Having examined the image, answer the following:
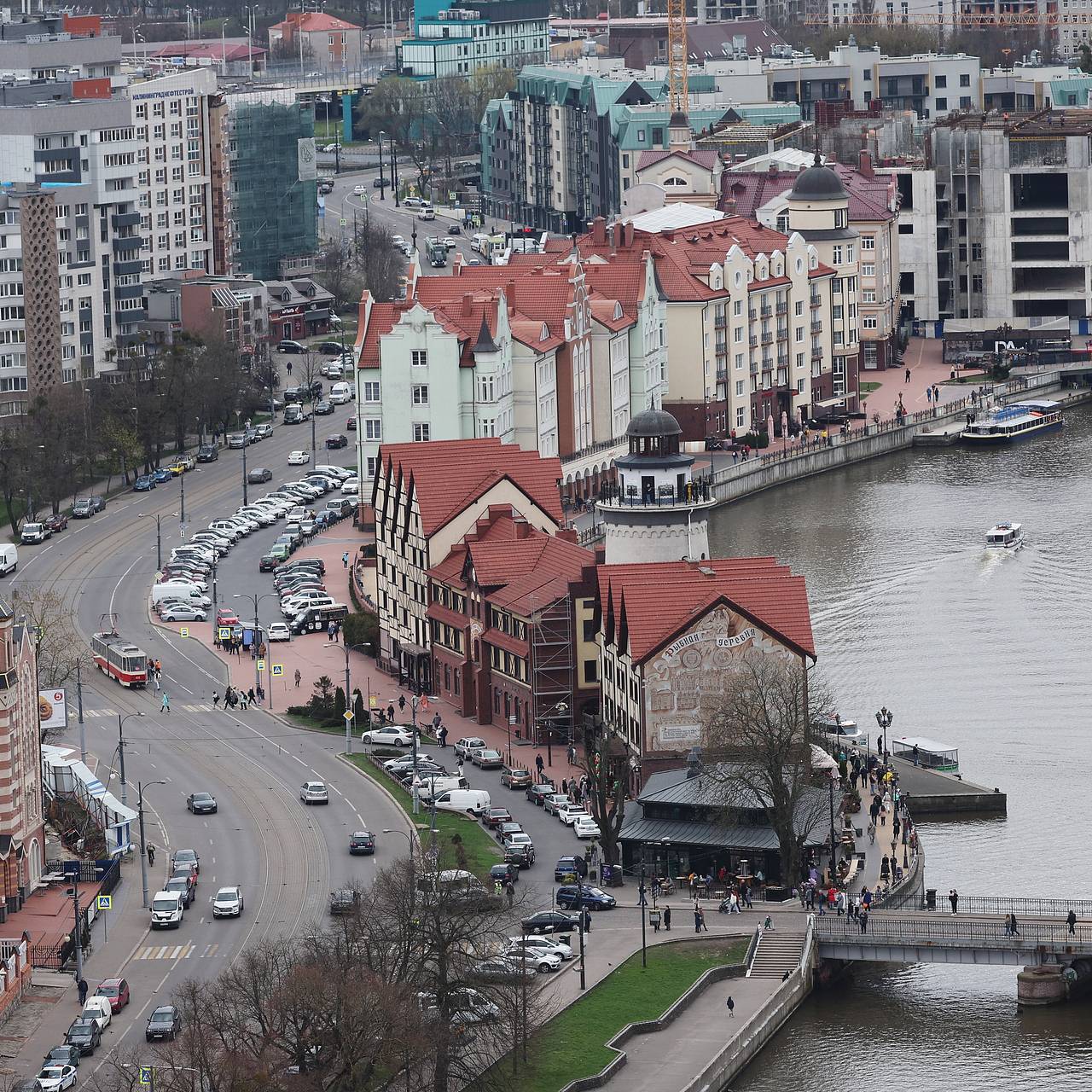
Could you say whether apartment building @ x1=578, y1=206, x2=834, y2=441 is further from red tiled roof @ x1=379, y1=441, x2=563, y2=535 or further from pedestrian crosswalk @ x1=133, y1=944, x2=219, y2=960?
pedestrian crosswalk @ x1=133, y1=944, x2=219, y2=960

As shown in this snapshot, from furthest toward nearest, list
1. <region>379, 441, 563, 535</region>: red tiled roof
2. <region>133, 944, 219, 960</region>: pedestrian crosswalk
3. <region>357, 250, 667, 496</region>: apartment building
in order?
<region>357, 250, 667, 496</region>: apartment building
<region>379, 441, 563, 535</region>: red tiled roof
<region>133, 944, 219, 960</region>: pedestrian crosswalk

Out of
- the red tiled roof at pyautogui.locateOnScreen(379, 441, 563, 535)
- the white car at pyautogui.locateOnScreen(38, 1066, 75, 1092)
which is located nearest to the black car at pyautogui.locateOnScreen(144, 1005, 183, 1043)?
the white car at pyautogui.locateOnScreen(38, 1066, 75, 1092)

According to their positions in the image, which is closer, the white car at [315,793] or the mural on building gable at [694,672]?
the mural on building gable at [694,672]

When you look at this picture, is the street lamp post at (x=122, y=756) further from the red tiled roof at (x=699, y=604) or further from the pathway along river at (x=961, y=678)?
the pathway along river at (x=961, y=678)

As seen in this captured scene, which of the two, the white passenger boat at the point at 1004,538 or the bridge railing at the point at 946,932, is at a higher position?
the white passenger boat at the point at 1004,538

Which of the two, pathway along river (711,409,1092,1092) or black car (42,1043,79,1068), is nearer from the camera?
black car (42,1043,79,1068)

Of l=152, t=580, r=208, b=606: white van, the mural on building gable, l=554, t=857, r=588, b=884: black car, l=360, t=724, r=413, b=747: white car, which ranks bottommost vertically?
l=554, t=857, r=588, b=884: black car

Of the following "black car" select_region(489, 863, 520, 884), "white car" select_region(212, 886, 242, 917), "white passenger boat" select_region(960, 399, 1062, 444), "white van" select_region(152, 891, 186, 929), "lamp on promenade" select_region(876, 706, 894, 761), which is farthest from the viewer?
"white passenger boat" select_region(960, 399, 1062, 444)

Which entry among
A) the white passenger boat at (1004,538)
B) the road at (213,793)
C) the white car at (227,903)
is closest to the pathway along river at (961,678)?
the white passenger boat at (1004,538)
